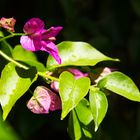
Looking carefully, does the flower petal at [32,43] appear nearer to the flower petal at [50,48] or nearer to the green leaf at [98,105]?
the flower petal at [50,48]

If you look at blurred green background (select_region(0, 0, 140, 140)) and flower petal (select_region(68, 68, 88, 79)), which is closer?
flower petal (select_region(68, 68, 88, 79))

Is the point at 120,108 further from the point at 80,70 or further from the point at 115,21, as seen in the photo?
the point at 80,70

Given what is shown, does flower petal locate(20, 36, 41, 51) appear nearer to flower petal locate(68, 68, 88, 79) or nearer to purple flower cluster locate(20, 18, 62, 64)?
purple flower cluster locate(20, 18, 62, 64)

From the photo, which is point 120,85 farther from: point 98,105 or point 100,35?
point 100,35

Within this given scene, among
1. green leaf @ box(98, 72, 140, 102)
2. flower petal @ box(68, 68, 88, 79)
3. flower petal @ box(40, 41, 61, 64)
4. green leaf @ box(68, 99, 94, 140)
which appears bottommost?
green leaf @ box(68, 99, 94, 140)

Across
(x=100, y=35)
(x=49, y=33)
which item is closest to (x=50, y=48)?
(x=49, y=33)

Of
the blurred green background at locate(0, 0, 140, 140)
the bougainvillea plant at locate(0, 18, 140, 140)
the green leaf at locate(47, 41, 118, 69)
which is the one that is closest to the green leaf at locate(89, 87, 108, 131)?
the bougainvillea plant at locate(0, 18, 140, 140)
